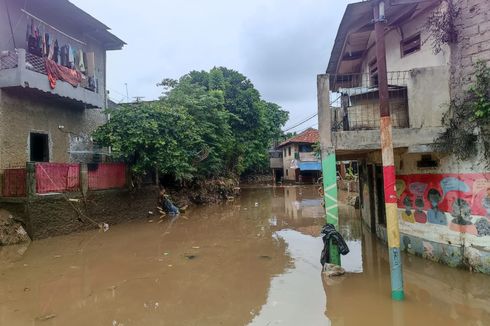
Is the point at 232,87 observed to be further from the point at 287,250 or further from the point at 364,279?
the point at 364,279

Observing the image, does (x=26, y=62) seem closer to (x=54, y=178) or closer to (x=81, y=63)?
(x=81, y=63)

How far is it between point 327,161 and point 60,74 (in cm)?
1192

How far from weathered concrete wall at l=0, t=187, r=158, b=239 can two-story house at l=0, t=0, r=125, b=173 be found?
2147mm

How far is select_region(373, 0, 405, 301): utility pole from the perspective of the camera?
6066 mm

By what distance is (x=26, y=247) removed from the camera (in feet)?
36.9

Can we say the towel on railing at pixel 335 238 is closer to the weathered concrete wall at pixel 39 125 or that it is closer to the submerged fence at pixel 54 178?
the submerged fence at pixel 54 178

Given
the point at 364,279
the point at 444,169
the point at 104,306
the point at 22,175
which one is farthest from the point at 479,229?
the point at 22,175

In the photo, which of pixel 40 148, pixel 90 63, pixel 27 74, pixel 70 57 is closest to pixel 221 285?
pixel 27 74

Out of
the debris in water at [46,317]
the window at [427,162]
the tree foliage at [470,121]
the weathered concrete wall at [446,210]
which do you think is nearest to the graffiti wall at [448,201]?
the weathered concrete wall at [446,210]

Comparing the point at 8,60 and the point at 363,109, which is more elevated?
the point at 8,60

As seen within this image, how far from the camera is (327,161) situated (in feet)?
25.3

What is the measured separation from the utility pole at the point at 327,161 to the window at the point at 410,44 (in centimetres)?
339

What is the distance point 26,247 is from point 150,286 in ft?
20.7

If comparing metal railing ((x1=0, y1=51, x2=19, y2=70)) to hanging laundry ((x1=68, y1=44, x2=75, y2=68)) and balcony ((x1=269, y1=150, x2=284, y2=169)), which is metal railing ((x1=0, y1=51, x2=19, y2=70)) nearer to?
hanging laundry ((x1=68, y1=44, x2=75, y2=68))
